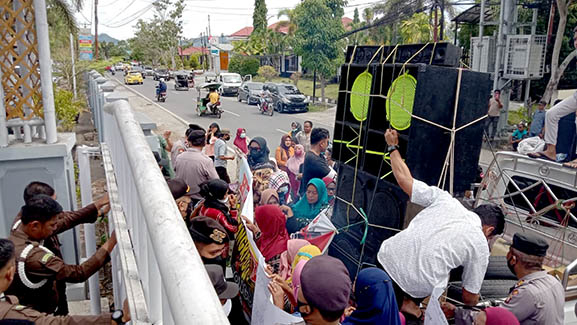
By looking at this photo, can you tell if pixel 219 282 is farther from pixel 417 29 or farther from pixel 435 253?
pixel 417 29

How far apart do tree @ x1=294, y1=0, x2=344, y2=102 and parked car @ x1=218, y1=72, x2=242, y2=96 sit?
25.7 feet

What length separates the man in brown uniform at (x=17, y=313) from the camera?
1.92 metres

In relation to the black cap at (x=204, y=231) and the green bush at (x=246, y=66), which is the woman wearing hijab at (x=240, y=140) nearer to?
the black cap at (x=204, y=231)

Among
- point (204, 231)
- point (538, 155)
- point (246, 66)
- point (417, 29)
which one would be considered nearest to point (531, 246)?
point (204, 231)

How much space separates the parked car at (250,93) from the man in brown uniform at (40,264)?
79.2 feet

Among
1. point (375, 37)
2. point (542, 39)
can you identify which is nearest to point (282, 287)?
point (542, 39)

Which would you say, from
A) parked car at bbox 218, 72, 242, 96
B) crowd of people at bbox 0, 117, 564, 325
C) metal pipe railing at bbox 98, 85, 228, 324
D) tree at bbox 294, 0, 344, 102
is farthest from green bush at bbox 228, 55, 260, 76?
metal pipe railing at bbox 98, 85, 228, 324

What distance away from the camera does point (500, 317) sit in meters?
2.28

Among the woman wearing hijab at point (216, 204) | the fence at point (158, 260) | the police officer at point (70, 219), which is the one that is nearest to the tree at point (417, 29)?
the woman wearing hijab at point (216, 204)

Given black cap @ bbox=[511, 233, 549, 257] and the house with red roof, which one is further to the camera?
the house with red roof

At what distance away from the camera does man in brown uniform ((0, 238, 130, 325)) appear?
1920 mm

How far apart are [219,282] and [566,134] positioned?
3825mm

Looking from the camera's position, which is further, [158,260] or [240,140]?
[240,140]

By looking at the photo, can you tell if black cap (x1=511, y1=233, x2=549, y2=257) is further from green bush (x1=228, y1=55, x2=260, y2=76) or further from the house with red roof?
green bush (x1=228, y1=55, x2=260, y2=76)
